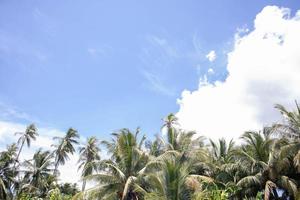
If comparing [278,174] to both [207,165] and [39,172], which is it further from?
Result: [39,172]

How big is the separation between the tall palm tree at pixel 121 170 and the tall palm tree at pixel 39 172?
22696 millimetres

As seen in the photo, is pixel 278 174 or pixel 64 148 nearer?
pixel 278 174

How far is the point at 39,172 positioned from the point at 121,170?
83.2ft

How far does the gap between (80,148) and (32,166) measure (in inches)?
276

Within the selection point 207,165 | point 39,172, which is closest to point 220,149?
A: point 207,165

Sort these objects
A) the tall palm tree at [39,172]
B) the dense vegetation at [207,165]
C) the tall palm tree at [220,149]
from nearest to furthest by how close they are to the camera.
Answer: the dense vegetation at [207,165]
the tall palm tree at [220,149]
the tall palm tree at [39,172]

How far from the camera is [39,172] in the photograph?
156 feet

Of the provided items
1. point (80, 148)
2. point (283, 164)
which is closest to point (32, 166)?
point (80, 148)

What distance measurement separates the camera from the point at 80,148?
171ft

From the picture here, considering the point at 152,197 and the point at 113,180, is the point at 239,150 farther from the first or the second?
the point at 152,197

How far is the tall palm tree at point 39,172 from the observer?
4631 centimetres

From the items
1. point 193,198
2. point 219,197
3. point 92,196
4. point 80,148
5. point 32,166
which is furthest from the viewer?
point 80,148

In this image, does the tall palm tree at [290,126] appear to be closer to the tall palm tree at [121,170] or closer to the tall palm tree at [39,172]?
the tall palm tree at [121,170]

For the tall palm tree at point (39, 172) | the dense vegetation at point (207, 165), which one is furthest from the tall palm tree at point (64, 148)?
the dense vegetation at point (207, 165)
